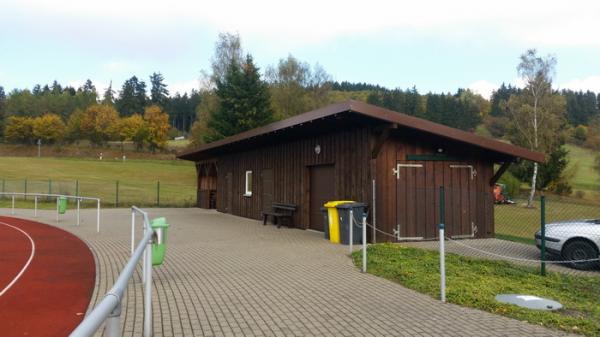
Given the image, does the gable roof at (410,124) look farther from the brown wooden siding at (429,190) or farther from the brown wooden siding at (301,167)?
the brown wooden siding at (301,167)

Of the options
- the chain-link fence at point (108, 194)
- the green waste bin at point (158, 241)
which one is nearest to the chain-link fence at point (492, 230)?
the green waste bin at point (158, 241)

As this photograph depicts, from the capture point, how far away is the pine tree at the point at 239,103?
1795 inches

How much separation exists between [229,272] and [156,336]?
12.1ft

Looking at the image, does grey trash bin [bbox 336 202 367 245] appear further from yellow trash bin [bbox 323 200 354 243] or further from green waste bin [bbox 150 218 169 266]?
green waste bin [bbox 150 218 169 266]

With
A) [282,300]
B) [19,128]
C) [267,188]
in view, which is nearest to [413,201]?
[282,300]

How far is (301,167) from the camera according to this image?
655 inches

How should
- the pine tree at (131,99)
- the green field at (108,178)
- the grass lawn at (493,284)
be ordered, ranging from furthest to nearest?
the pine tree at (131,99) < the green field at (108,178) < the grass lawn at (493,284)

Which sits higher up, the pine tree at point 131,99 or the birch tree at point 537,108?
the pine tree at point 131,99

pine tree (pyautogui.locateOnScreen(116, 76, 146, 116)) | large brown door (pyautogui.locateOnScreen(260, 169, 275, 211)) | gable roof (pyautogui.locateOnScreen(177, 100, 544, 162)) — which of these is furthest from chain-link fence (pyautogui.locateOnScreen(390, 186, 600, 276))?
pine tree (pyautogui.locateOnScreen(116, 76, 146, 116))

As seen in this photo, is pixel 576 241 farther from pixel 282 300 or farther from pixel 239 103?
pixel 239 103

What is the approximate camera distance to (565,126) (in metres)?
38.5

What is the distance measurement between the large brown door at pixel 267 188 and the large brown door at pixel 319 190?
3.06 m

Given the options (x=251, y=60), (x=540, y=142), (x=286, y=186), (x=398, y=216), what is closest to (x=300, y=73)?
(x=251, y=60)

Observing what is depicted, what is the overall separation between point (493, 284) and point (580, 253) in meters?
3.34
